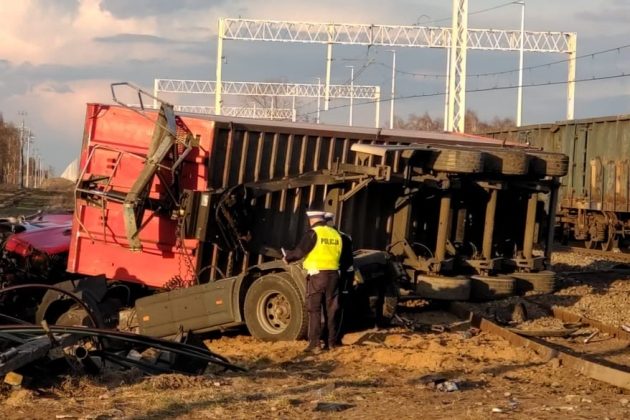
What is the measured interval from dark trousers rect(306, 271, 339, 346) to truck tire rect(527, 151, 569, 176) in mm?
5087

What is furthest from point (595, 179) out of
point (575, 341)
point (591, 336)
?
point (575, 341)

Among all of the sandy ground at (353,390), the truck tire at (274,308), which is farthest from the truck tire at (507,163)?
the truck tire at (274,308)

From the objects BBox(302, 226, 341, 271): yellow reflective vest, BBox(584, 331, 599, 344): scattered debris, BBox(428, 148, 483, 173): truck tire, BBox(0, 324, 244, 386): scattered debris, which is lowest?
BBox(584, 331, 599, 344): scattered debris

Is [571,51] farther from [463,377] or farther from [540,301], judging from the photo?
[463,377]

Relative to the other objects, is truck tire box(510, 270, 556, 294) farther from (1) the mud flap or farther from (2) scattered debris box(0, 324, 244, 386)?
(2) scattered debris box(0, 324, 244, 386)

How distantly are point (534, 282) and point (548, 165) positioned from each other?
177 centimetres

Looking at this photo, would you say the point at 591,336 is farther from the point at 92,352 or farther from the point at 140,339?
the point at 92,352

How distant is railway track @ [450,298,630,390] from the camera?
29.2 ft

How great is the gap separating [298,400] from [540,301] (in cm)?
813

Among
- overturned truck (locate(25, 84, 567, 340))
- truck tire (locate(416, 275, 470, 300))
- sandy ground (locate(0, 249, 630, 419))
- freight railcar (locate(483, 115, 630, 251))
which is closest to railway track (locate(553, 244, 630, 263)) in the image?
freight railcar (locate(483, 115, 630, 251))

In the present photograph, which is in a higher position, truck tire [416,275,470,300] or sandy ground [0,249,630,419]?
truck tire [416,275,470,300]

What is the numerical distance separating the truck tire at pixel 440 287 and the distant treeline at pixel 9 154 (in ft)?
443

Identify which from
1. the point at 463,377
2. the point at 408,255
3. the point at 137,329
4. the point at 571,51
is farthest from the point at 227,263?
the point at 571,51

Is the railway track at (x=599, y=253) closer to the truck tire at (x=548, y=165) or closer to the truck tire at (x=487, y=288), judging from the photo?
the truck tire at (x=548, y=165)
